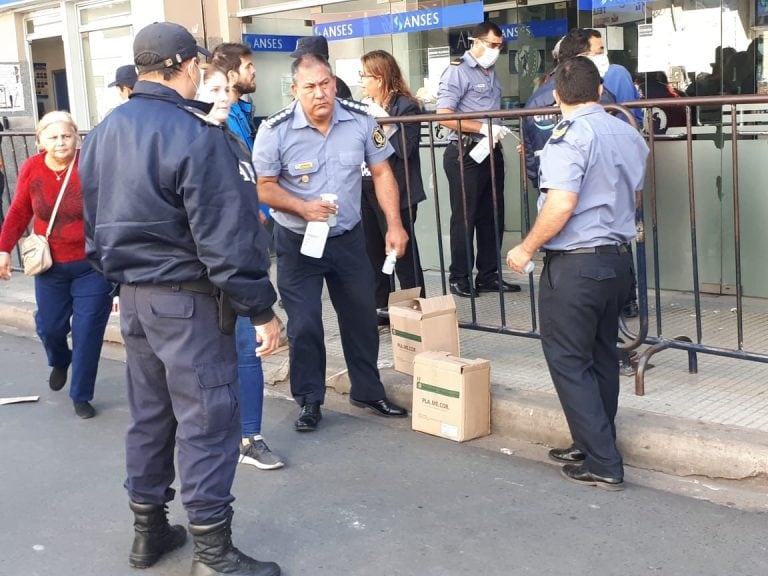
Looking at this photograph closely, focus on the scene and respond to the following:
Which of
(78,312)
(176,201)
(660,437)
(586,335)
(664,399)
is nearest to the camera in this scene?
(176,201)

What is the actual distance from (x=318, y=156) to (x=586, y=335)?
1.64 m

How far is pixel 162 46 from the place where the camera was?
11.2 feet

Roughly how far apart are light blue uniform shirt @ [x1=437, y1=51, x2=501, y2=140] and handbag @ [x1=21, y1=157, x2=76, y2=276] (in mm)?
2681

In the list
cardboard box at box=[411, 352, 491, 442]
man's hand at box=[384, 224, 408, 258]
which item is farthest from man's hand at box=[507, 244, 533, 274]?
man's hand at box=[384, 224, 408, 258]

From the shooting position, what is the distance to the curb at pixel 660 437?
4359 mm

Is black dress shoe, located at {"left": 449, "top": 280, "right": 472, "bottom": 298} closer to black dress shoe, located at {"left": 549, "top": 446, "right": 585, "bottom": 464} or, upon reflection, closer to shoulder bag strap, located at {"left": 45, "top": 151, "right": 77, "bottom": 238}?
black dress shoe, located at {"left": 549, "top": 446, "right": 585, "bottom": 464}

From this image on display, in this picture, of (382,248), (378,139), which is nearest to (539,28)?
(382,248)

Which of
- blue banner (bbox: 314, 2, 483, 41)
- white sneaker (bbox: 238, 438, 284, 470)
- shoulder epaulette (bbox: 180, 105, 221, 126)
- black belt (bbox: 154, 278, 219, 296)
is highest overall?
blue banner (bbox: 314, 2, 483, 41)

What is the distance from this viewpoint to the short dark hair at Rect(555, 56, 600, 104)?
416 cm

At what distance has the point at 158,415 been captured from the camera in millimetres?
3660

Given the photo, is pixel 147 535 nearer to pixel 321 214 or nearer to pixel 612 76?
pixel 321 214

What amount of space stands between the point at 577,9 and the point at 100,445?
483cm

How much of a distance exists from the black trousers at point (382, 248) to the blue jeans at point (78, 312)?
173 cm

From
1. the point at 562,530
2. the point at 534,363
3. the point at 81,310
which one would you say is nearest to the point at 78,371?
the point at 81,310
